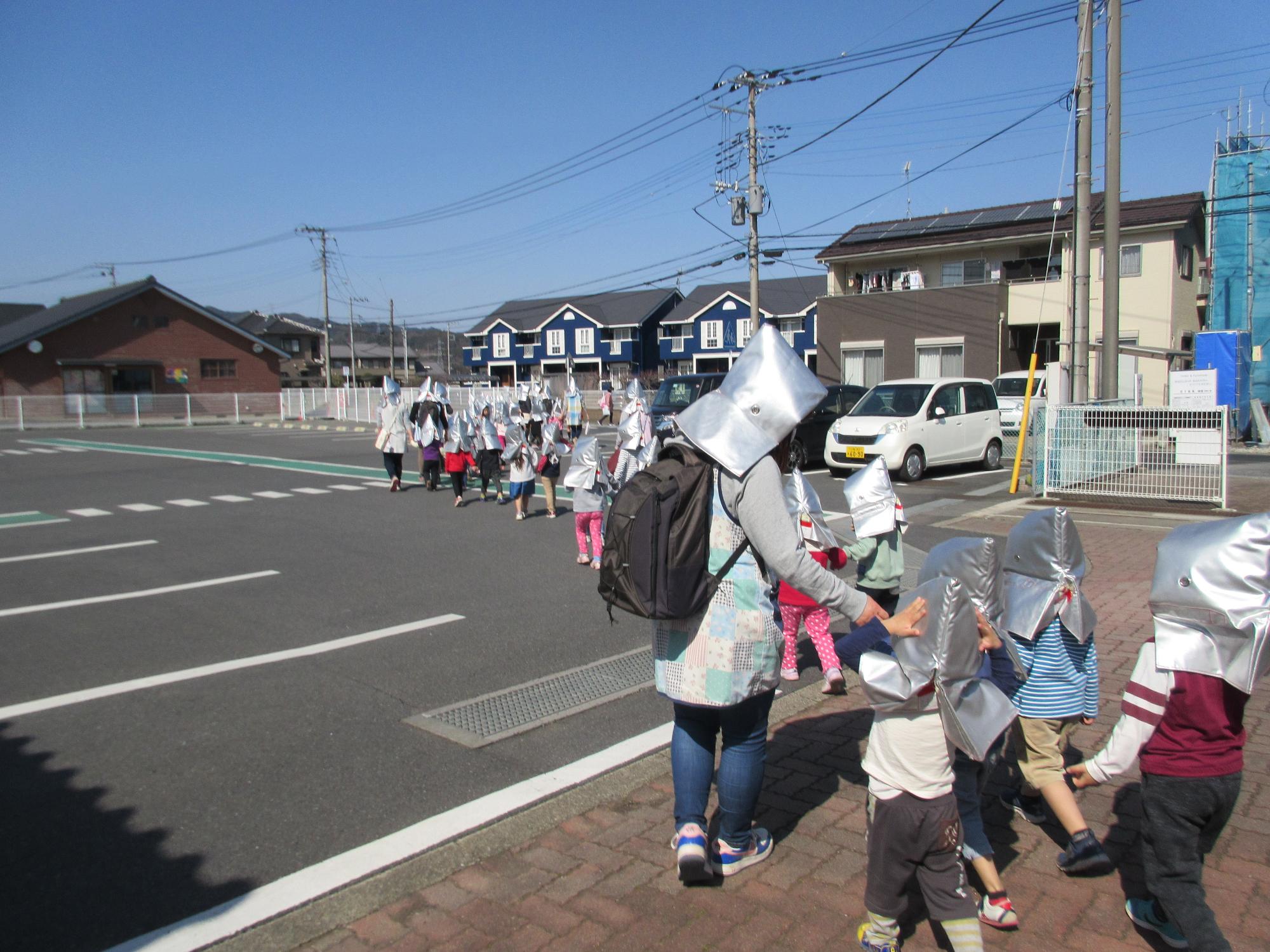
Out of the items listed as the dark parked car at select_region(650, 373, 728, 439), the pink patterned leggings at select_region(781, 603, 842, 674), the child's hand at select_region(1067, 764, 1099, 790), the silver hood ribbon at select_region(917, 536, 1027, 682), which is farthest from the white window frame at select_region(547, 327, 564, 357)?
the child's hand at select_region(1067, 764, 1099, 790)

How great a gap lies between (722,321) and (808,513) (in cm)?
5187

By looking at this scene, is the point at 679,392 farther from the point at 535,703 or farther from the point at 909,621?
the point at 909,621

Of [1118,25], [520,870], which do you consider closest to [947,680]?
[520,870]

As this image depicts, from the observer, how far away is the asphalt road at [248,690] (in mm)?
3422

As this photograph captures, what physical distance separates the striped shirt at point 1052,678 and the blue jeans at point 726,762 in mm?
962

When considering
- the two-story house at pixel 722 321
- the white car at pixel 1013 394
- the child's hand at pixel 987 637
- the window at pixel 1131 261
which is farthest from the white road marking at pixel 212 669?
the two-story house at pixel 722 321

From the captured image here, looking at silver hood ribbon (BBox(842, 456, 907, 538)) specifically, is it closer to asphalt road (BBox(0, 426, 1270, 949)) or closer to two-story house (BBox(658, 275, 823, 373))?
asphalt road (BBox(0, 426, 1270, 949))

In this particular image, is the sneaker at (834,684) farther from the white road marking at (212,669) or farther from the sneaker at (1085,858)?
the white road marking at (212,669)

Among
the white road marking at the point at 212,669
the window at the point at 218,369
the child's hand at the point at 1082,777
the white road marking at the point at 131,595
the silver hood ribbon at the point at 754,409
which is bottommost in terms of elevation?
the white road marking at the point at 212,669

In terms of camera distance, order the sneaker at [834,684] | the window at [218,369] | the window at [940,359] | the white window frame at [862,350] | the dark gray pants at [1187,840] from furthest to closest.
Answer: the window at [218,369], the white window frame at [862,350], the window at [940,359], the sneaker at [834,684], the dark gray pants at [1187,840]

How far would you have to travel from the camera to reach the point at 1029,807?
12.0ft

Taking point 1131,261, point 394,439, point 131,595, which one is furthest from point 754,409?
point 1131,261

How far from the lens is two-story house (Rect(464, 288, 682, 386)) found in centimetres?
5981

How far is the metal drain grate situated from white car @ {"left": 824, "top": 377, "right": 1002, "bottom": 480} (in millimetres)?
10702
